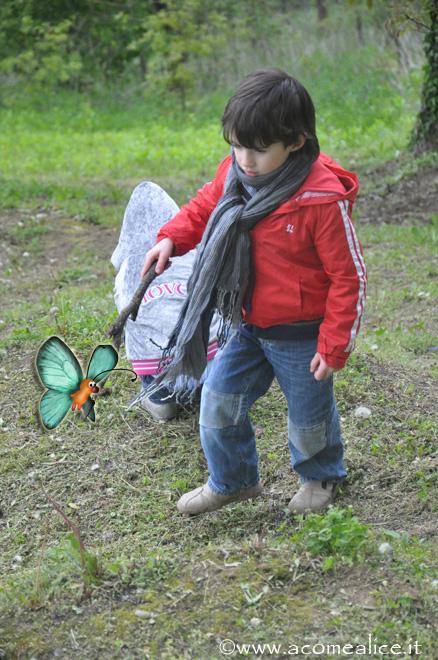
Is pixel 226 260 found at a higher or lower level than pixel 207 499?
higher

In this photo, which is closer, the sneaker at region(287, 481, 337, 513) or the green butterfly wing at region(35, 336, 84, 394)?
the green butterfly wing at region(35, 336, 84, 394)

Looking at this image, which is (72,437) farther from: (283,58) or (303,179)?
(283,58)

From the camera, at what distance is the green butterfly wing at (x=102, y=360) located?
9.22ft

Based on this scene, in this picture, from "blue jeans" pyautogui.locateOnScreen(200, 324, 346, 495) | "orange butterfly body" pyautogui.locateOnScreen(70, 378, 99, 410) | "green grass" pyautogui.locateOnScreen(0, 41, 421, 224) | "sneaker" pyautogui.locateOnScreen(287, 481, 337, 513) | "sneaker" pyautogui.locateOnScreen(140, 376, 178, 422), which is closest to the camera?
"orange butterfly body" pyautogui.locateOnScreen(70, 378, 99, 410)

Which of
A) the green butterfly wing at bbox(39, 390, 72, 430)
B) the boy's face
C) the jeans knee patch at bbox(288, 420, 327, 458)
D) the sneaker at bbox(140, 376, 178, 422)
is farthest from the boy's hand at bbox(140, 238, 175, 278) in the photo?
the sneaker at bbox(140, 376, 178, 422)

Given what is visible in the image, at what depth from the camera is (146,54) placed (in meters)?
17.6

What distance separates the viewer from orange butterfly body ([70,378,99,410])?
292 cm

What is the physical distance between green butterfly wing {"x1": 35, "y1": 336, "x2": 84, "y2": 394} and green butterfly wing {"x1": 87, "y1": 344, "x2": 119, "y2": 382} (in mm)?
52

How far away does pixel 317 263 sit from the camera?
122 inches

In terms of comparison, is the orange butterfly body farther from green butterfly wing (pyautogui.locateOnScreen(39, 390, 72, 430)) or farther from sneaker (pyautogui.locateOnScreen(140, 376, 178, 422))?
sneaker (pyautogui.locateOnScreen(140, 376, 178, 422))

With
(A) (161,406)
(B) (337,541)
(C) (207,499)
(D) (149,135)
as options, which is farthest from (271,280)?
(D) (149,135)

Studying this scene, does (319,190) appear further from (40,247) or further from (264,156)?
(40,247)

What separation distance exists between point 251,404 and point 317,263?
0.64 metres

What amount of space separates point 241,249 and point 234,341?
42 centimetres
